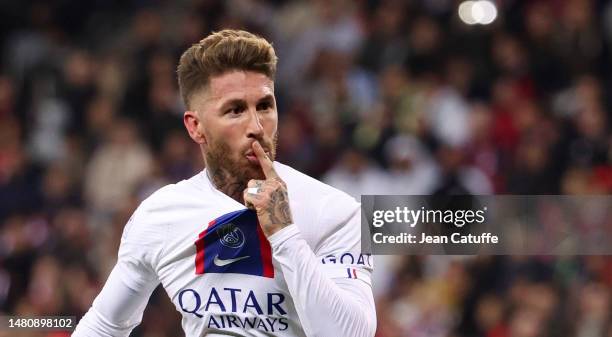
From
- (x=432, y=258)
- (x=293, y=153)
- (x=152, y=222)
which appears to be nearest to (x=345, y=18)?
(x=293, y=153)

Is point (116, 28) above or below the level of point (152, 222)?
above

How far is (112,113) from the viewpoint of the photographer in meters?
8.34

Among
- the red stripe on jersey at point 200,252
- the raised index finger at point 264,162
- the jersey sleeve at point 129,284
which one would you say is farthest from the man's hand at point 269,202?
the jersey sleeve at point 129,284

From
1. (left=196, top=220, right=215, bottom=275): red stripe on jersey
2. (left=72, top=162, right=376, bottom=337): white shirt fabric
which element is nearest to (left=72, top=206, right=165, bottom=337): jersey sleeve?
(left=72, top=162, right=376, bottom=337): white shirt fabric

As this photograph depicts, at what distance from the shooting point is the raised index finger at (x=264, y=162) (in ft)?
9.10

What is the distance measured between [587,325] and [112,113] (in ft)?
13.1

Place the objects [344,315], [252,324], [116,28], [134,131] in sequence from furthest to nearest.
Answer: [116,28]
[134,131]
[252,324]
[344,315]

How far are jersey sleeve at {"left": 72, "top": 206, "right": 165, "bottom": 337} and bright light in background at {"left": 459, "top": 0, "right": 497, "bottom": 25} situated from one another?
5.22 meters

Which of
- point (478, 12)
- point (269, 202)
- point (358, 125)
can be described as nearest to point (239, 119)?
point (269, 202)

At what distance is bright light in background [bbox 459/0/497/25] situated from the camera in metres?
7.96

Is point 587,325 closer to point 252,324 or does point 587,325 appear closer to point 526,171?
point 526,171

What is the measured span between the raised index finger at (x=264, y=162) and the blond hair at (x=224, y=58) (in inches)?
8.8

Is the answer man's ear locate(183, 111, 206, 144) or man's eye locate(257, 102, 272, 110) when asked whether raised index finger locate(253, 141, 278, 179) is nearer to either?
man's eye locate(257, 102, 272, 110)

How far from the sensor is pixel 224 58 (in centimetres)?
290
